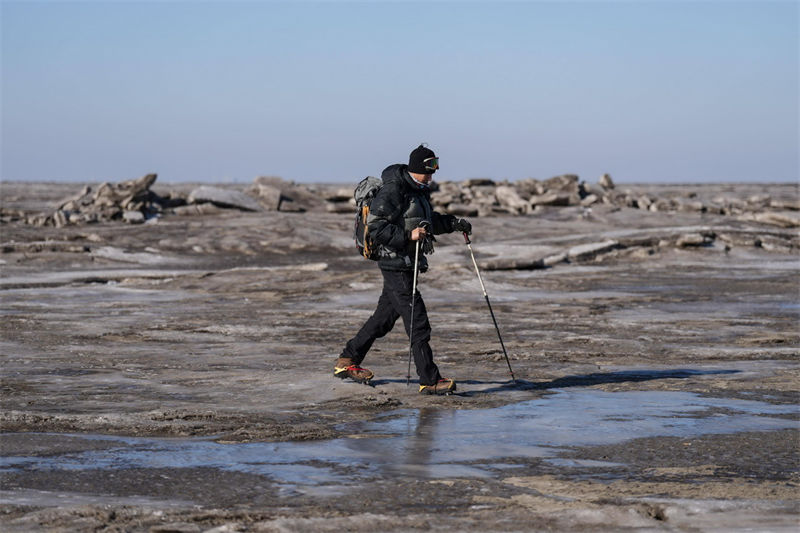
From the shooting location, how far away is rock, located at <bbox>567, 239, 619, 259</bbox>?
1013 inches

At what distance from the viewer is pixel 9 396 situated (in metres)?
9.49

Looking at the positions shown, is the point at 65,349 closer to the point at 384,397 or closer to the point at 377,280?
the point at 384,397

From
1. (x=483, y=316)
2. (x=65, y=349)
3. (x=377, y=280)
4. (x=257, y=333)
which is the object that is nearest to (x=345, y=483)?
(x=65, y=349)

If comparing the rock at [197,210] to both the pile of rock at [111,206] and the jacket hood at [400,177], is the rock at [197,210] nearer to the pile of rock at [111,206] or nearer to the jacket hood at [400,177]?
the pile of rock at [111,206]

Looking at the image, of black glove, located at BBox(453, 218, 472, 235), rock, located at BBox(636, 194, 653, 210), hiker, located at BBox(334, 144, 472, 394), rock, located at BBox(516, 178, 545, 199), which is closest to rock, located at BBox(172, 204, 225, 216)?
rock, located at BBox(516, 178, 545, 199)

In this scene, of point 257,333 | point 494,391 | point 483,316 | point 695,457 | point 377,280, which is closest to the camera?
point 695,457

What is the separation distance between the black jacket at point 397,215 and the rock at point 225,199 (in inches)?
1072

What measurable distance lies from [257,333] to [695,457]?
8.09 meters

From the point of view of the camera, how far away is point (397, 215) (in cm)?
971

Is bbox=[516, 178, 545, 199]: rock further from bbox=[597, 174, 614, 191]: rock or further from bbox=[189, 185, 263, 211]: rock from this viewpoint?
bbox=[189, 185, 263, 211]: rock

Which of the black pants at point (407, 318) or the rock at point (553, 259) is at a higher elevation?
the black pants at point (407, 318)

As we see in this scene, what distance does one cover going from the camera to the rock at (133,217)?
33625 mm

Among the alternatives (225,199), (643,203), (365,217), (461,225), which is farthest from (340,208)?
(365,217)

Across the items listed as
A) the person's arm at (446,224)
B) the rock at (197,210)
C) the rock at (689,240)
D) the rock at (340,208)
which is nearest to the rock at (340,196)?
the rock at (340,208)
